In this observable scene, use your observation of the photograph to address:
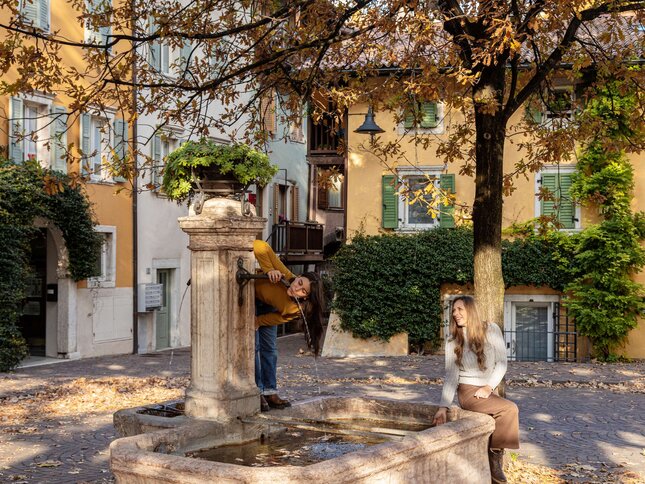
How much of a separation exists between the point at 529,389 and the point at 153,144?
46.4 ft

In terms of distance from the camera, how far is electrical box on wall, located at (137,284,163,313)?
2698cm

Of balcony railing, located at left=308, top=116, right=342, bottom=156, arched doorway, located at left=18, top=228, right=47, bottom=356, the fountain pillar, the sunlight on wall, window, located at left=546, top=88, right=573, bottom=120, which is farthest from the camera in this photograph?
balcony railing, located at left=308, top=116, right=342, bottom=156

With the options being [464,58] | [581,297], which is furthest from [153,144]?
[464,58]

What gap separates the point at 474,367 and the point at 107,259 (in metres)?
19.3

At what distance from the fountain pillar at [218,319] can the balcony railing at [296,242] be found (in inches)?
948

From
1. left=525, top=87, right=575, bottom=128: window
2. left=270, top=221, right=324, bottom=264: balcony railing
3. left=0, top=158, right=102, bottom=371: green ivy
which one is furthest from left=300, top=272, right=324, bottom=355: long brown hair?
left=270, top=221, right=324, bottom=264: balcony railing

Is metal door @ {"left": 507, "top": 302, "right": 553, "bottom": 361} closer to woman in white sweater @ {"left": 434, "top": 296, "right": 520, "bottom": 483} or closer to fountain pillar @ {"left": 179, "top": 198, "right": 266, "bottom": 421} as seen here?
woman in white sweater @ {"left": 434, "top": 296, "right": 520, "bottom": 483}

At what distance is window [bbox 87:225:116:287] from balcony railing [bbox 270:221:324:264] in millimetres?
6879

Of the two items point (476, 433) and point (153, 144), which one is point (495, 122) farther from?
point (153, 144)

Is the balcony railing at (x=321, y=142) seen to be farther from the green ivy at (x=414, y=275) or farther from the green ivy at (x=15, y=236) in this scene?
the green ivy at (x=15, y=236)

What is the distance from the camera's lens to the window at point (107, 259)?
25.7 meters

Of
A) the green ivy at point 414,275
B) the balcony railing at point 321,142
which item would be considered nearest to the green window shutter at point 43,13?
the green ivy at point 414,275

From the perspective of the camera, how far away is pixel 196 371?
7.68 meters

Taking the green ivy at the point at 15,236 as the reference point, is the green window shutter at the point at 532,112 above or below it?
above
